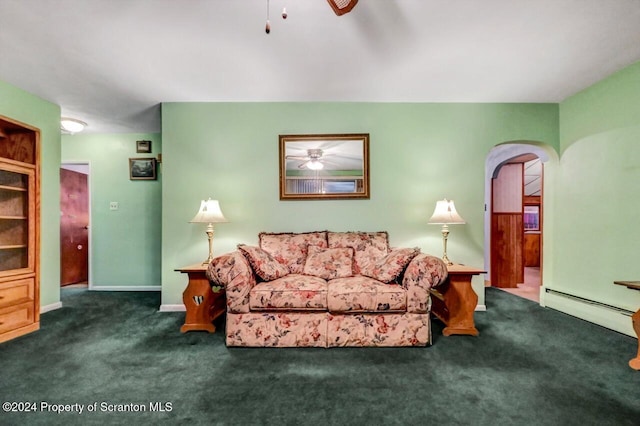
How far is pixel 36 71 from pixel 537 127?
5.17m

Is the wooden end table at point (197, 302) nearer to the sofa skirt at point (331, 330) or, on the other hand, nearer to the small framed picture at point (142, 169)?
the sofa skirt at point (331, 330)

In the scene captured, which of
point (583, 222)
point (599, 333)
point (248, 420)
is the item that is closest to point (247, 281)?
point (248, 420)

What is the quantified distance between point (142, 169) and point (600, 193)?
18.6 ft

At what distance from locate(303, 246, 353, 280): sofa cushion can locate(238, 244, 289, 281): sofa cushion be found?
0.31 m

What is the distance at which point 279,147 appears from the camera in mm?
3176

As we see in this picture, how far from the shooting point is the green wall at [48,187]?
3.07 meters

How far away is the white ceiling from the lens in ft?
5.88

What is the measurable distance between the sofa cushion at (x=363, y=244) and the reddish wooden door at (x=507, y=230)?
2378mm

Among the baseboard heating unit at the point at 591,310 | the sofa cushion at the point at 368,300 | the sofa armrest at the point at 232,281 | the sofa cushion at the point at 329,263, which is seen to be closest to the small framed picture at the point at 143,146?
the sofa armrest at the point at 232,281

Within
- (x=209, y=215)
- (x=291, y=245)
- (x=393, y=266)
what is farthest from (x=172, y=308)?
(x=393, y=266)

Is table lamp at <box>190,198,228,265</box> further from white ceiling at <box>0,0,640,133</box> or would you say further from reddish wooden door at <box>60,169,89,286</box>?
reddish wooden door at <box>60,169,89,286</box>

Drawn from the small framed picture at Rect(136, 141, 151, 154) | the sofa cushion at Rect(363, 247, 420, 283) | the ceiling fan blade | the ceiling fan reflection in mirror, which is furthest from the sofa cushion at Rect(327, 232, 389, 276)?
the small framed picture at Rect(136, 141, 151, 154)

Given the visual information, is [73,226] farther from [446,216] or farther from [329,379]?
[446,216]

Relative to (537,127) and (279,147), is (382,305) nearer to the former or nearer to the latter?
(279,147)
